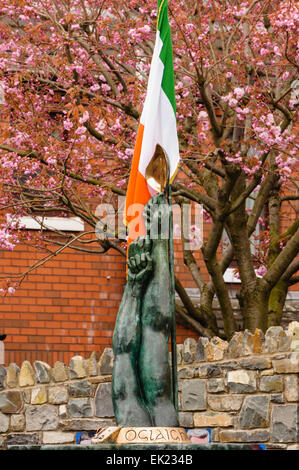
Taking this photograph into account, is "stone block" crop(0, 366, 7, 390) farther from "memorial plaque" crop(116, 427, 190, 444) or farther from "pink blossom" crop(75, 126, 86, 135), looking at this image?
"memorial plaque" crop(116, 427, 190, 444)

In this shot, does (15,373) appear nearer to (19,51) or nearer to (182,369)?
A: (182,369)

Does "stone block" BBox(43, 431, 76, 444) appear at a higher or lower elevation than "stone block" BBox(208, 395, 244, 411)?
lower

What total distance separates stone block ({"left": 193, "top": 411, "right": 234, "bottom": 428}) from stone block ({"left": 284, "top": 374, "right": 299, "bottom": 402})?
78cm

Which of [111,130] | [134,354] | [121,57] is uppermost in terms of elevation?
[121,57]

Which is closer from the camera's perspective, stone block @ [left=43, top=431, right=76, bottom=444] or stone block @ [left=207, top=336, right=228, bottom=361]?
stone block @ [left=207, top=336, right=228, bottom=361]

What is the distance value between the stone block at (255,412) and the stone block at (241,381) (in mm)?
102

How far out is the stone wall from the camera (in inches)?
356

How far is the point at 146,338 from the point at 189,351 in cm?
357

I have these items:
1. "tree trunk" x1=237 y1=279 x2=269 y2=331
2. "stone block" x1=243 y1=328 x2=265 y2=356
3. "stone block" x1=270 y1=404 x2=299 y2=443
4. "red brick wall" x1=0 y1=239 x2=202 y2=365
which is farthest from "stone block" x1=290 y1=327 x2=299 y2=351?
"red brick wall" x1=0 y1=239 x2=202 y2=365

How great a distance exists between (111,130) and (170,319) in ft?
20.5

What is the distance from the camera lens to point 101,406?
10422 millimetres
